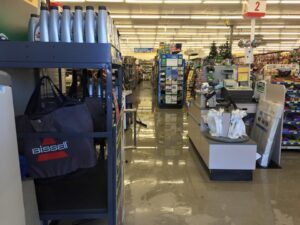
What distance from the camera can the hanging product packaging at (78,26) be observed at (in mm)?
1579

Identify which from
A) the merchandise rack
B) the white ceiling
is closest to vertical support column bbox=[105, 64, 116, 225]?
the merchandise rack

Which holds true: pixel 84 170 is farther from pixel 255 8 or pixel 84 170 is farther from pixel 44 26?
pixel 255 8

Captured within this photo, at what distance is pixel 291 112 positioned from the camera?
5188mm

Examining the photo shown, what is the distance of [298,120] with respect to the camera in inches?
202

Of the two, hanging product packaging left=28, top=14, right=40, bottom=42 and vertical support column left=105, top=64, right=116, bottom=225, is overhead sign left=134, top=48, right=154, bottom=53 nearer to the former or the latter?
hanging product packaging left=28, top=14, right=40, bottom=42

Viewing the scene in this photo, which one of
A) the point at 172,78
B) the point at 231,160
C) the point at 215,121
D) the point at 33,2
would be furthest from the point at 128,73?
the point at 33,2

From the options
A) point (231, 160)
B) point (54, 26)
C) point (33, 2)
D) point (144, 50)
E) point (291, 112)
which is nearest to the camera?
point (54, 26)

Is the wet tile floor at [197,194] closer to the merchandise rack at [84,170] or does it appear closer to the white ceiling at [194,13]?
the merchandise rack at [84,170]

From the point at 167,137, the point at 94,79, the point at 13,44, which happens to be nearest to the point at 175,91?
the point at 167,137

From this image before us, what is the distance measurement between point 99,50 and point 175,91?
9.34m

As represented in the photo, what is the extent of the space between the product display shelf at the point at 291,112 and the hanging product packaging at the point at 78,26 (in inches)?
171

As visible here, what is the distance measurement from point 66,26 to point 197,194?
2608 millimetres

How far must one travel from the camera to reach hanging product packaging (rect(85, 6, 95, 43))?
159 cm

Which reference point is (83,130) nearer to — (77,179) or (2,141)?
(2,141)
